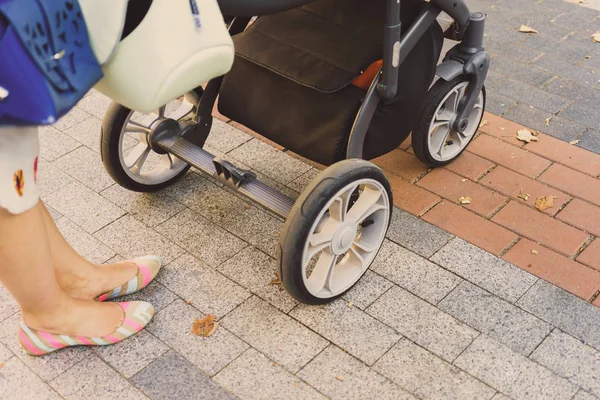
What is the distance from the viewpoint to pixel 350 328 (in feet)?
8.96

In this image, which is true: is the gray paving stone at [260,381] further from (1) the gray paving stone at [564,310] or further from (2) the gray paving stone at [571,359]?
(1) the gray paving stone at [564,310]

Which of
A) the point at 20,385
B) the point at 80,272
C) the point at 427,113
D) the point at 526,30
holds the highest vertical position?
the point at 427,113

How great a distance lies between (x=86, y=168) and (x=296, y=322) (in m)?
1.48

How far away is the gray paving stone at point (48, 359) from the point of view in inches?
102

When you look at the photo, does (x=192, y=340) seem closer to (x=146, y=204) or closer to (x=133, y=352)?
(x=133, y=352)

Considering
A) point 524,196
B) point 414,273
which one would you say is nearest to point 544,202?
point 524,196

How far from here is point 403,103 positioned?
292cm

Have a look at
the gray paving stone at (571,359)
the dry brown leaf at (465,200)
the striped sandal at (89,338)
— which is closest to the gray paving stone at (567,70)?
the dry brown leaf at (465,200)

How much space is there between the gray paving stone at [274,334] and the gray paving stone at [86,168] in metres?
1.11

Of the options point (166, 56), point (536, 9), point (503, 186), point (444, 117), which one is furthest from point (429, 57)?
point (536, 9)

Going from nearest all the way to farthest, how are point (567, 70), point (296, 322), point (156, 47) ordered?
point (156, 47) → point (296, 322) → point (567, 70)

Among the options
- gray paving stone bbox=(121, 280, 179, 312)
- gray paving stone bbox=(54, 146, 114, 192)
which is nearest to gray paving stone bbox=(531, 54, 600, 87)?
gray paving stone bbox=(54, 146, 114, 192)

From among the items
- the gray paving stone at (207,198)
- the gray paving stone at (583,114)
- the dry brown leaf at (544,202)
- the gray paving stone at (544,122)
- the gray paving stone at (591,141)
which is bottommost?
the gray paving stone at (207,198)

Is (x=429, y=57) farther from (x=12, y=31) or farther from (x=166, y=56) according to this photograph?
(x=12, y=31)
